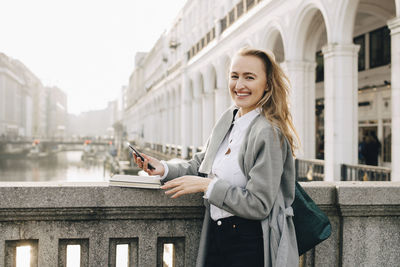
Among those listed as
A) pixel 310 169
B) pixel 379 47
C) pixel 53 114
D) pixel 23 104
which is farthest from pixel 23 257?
pixel 53 114

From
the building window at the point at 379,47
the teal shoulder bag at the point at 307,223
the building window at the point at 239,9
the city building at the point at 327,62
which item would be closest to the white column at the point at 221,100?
the city building at the point at 327,62

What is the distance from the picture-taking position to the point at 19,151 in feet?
339

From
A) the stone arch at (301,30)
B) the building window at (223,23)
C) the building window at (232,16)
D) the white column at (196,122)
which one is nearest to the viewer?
the stone arch at (301,30)

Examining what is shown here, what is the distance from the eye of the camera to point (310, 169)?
14.2 meters

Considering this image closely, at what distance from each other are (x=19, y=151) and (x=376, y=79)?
102647 millimetres

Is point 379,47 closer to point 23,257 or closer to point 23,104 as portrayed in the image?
point 23,257

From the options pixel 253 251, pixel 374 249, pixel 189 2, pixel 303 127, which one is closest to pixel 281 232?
pixel 253 251

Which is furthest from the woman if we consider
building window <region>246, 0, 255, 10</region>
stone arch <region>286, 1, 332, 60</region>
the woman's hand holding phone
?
building window <region>246, 0, 255, 10</region>

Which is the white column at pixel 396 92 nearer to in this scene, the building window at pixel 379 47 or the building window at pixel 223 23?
the building window at pixel 379 47

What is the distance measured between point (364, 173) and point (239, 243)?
1016 cm

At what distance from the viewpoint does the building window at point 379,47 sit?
16672 millimetres

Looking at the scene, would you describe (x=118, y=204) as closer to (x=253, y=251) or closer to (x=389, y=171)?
(x=253, y=251)

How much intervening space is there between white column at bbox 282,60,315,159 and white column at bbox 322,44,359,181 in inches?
97.5

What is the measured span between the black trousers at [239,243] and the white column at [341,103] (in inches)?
425
